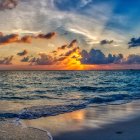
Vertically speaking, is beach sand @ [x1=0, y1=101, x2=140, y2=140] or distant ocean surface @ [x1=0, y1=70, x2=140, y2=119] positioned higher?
beach sand @ [x1=0, y1=101, x2=140, y2=140]

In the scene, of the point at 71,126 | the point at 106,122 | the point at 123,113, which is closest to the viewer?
the point at 71,126

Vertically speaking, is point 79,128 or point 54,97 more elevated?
point 79,128

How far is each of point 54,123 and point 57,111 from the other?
4305 mm

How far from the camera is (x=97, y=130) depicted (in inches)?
490

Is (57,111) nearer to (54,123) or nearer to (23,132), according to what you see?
(54,123)

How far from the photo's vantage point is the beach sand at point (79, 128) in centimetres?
1106

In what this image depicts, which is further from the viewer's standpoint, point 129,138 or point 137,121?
point 137,121

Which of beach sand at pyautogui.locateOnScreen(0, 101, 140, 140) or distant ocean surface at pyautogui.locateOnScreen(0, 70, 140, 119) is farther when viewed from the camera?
distant ocean surface at pyautogui.locateOnScreen(0, 70, 140, 119)

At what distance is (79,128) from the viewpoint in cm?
1283

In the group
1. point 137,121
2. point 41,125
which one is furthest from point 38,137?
point 137,121

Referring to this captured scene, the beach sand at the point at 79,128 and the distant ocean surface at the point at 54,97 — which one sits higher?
the beach sand at the point at 79,128

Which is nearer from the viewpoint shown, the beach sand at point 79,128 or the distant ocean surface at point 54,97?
the beach sand at point 79,128

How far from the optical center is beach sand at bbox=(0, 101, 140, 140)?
36.3 feet

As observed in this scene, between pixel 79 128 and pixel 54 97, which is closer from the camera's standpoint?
pixel 79 128
